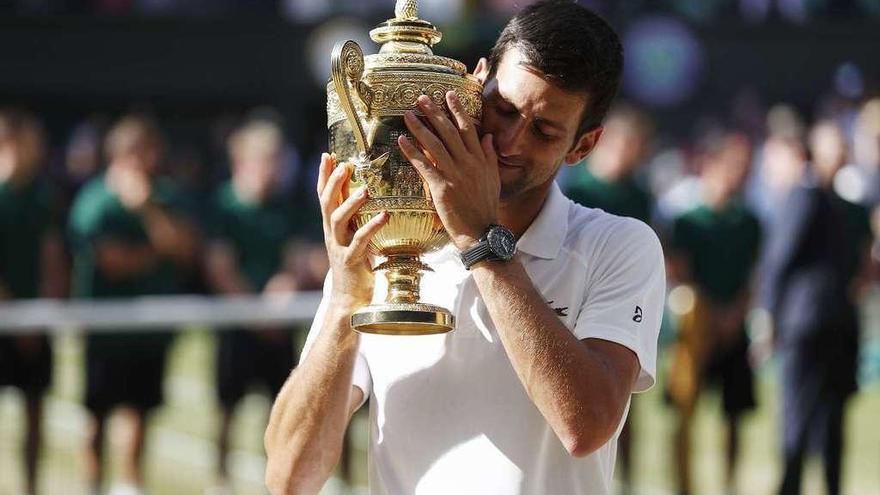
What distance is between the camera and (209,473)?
8.88 m

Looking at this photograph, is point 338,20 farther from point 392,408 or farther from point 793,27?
point 392,408

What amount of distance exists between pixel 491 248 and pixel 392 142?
0.84 feet

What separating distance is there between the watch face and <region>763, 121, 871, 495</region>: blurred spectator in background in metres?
5.38

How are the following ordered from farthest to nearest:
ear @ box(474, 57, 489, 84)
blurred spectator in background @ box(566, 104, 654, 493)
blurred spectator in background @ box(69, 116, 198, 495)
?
blurred spectator in background @ box(566, 104, 654, 493)
blurred spectator in background @ box(69, 116, 198, 495)
ear @ box(474, 57, 489, 84)

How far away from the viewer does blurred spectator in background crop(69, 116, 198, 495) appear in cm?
771

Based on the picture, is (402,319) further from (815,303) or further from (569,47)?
(815,303)

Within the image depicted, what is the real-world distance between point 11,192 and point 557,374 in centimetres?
568

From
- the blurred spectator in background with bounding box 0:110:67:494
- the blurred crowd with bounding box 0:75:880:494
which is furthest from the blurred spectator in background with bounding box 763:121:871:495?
the blurred spectator in background with bounding box 0:110:67:494

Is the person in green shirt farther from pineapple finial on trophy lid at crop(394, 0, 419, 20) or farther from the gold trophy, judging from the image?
the gold trophy

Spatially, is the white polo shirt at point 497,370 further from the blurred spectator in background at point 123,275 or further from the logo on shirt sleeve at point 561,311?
the blurred spectator in background at point 123,275

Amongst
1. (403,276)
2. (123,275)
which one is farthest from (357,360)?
(123,275)

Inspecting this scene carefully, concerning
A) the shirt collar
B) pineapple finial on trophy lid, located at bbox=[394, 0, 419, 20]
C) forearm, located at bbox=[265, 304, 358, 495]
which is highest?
pineapple finial on trophy lid, located at bbox=[394, 0, 419, 20]

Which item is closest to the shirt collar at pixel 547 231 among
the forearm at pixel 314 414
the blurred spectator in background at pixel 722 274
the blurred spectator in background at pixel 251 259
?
the forearm at pixel 314 414

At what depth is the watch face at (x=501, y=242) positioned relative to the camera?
8.77 feet
